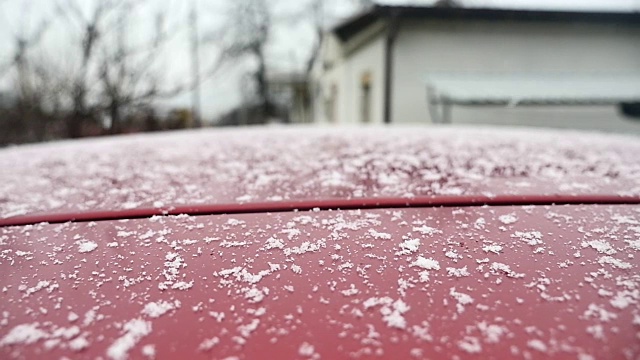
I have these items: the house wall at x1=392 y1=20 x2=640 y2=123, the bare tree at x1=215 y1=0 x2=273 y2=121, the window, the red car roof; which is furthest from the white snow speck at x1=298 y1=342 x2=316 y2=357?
the bare tree at x1=215 y1=0 x2=273 y2=121

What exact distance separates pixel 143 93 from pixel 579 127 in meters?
8.61

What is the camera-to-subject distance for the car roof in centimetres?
81

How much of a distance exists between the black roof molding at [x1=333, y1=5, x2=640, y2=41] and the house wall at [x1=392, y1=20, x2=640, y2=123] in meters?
0.15

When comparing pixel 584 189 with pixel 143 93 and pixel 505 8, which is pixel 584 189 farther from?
pixel 505 8

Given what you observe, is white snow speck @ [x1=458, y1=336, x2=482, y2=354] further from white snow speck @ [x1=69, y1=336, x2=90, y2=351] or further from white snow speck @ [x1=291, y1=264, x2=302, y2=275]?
white snow speck @ [x1=69, y1=336, x2=90, y2=351]

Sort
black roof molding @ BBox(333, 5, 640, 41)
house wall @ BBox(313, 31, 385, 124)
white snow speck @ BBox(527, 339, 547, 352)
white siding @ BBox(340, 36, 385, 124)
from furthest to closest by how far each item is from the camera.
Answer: house wall @ BBox(313, 31, 385, 124) < white siding @ BBox(340, 36, 385, 124) < black roof molding @ BBox(333, 5, 640, 41) < white snow speck @ BBox(527, 339, 547, 352)

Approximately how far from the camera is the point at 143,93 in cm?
547

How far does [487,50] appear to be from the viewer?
965 centimetres

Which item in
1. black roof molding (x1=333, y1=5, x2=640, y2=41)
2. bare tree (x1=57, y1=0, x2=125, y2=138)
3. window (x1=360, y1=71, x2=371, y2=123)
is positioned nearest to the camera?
bare tree (x1=57, y1=0, x2=125, y2=138)

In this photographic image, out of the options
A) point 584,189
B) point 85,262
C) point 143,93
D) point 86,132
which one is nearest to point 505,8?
point 143,93

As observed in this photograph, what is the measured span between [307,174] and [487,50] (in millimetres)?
9739

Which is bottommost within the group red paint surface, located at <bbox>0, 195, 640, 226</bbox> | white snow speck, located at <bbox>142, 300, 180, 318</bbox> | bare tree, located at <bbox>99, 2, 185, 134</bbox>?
white snow speck, located at <bbox>142, 300, 180, 318</bbox>

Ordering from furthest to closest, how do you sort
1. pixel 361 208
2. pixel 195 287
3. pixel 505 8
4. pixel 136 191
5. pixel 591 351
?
pixel 505 8, pixel 136 191, pixel 361 208, pixel 195 287, pixel 591 351

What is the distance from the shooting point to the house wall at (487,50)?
947 centimetres
